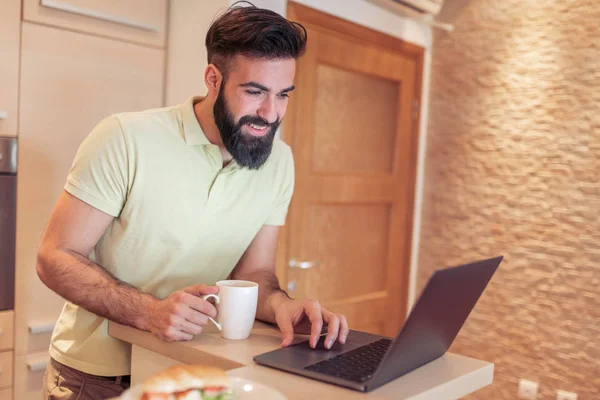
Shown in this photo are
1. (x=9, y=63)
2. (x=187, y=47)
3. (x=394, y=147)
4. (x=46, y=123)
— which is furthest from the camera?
(x=394, y=147)

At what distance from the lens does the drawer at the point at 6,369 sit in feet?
6.46

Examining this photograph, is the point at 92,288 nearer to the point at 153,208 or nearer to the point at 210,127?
the point at 153,208

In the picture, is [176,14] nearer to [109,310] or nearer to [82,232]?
[82,232]

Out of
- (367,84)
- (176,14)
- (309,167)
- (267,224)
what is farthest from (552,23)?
(267,224)

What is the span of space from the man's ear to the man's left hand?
0.54m

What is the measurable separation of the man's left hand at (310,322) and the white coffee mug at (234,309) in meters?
0.08

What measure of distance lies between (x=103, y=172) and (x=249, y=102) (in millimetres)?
365

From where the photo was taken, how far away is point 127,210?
142cm

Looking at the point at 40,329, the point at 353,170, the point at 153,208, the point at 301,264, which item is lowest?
the point at 40,329

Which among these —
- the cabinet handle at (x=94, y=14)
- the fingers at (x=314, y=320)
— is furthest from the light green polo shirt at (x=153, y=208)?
the cabinet handle at (x=94, y=14)

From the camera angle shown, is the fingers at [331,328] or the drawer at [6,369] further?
the drawer at [6,369]

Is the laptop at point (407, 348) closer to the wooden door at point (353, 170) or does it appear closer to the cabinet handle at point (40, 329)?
the cabinet handle at point (40, 329)

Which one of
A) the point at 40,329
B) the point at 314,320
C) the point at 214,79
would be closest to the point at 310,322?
the point at 314,320

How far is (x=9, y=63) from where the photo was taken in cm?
191
